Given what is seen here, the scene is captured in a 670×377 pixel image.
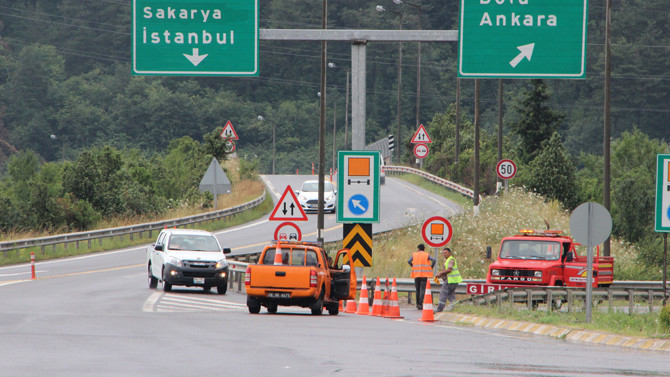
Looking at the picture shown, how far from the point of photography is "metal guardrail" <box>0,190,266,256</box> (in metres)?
38.9

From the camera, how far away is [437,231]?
26172 mm

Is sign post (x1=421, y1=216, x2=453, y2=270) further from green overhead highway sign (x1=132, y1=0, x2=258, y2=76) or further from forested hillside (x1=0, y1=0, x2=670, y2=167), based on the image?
forested hillside (x1=0, y1=0, x2=670, y2=167)

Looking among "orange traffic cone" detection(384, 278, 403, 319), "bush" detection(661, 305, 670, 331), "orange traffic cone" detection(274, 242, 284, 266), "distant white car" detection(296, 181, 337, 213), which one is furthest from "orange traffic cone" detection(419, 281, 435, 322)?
"distant white car" detection(296, 181, 337, 213)

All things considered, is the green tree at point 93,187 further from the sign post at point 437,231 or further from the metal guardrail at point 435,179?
the sign post at point 437,231

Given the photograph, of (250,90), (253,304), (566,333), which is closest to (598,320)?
(566,333)

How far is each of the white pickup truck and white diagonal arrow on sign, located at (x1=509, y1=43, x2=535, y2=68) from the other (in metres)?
12.0

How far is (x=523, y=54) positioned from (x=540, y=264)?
991 centimetres

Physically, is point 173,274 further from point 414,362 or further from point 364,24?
point 364,24

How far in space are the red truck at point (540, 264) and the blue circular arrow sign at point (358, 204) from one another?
6.69 meters

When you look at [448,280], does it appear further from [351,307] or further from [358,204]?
[358,204]

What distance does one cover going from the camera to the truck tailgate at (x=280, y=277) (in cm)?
2161

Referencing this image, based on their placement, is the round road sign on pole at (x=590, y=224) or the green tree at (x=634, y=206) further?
the green tree at (x=634, y=206)

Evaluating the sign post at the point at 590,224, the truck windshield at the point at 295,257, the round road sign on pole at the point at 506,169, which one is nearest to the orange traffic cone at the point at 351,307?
the truck windshield at the point at 295,257

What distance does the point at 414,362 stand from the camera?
13086 millimetres
